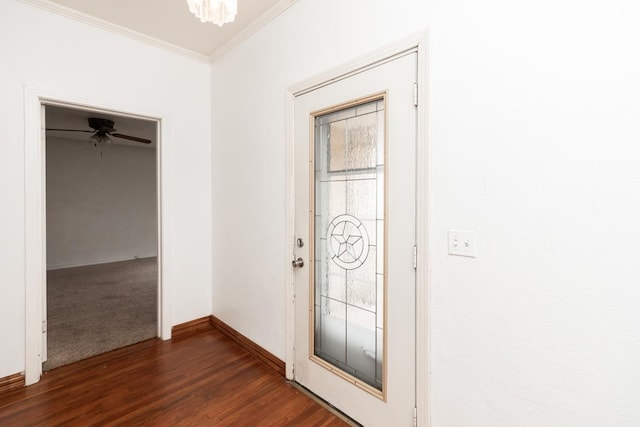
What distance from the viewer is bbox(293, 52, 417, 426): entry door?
1.56m

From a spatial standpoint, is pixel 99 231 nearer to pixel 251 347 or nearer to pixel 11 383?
pixel 11 383

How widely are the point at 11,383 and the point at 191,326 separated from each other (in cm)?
129

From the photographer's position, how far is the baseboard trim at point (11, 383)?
→ 2.08 metres

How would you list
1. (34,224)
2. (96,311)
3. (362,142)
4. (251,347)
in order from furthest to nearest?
(96,311), (251,347), (34,224), (362,142)

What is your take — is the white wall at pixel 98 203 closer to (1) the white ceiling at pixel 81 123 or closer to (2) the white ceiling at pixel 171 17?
(1) the white ceiling at pixel 81 123

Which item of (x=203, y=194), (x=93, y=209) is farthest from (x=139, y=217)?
(x=203, y=194)

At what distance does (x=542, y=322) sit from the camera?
3.82 ft

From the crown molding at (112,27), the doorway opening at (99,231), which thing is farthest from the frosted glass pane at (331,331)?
the crown molding at (112,27)

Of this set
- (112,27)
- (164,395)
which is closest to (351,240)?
(164,395)

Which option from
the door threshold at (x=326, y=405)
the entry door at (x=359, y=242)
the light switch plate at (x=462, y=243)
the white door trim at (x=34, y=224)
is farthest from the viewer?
the white door trim at (x=34, y=224)

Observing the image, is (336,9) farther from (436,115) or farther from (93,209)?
(93,209)

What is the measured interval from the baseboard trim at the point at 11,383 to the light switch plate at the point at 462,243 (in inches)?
119

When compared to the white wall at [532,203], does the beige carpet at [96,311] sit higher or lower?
lower

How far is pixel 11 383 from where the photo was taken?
6.92ft
